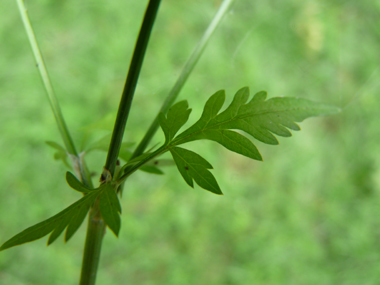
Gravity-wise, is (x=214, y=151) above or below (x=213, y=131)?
above

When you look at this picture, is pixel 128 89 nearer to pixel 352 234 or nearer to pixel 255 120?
pixel 255 120

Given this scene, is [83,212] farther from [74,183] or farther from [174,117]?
[174,117]

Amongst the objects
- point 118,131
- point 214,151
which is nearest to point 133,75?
point 118,131

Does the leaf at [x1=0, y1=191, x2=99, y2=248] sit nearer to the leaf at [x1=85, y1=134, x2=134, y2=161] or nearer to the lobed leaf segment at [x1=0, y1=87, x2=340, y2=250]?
the lobed leaf segment at [x1=0, y1=87, x2=340, y2=250]

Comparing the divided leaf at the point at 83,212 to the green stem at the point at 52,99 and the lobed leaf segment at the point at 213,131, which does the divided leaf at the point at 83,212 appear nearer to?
the lobed leaf segment at the point at 213,131

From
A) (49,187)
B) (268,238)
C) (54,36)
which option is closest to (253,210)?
(268,238)

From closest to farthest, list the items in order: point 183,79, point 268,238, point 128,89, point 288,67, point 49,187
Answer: point 128,89 → point 183,79 → point 49,187 → point 268,238 → point 288,67

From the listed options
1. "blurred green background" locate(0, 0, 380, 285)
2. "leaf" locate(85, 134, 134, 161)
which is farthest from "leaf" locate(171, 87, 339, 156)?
"blurred green background" locate(0, 0, 380, 285)
